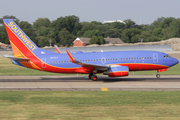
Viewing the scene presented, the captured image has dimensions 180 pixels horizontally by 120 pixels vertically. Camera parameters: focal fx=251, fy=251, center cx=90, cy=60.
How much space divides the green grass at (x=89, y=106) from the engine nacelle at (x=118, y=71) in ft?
26.7

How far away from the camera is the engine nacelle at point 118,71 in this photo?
106ft

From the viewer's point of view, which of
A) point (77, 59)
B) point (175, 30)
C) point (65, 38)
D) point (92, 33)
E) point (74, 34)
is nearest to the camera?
point (77, 59)

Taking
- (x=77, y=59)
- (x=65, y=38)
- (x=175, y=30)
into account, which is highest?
(x=175, y=30)

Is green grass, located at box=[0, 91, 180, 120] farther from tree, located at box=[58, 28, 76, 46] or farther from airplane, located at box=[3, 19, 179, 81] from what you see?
tree, located at box=[58, 28, 76, 46]

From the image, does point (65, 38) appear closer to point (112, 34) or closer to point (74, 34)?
point (74, 34)

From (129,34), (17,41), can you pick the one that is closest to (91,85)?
(17,41)

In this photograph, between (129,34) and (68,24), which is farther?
(68,24)

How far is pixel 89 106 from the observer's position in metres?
19.1

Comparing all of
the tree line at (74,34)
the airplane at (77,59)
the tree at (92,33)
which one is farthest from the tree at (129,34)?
the airplane at (77,59)

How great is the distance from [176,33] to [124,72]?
5360 inches

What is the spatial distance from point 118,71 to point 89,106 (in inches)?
546

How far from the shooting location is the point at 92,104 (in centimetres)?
1972

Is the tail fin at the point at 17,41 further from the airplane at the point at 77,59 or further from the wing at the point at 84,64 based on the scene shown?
the wing at the point at 84,64

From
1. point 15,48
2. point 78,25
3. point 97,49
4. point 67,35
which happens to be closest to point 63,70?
point 15,48
